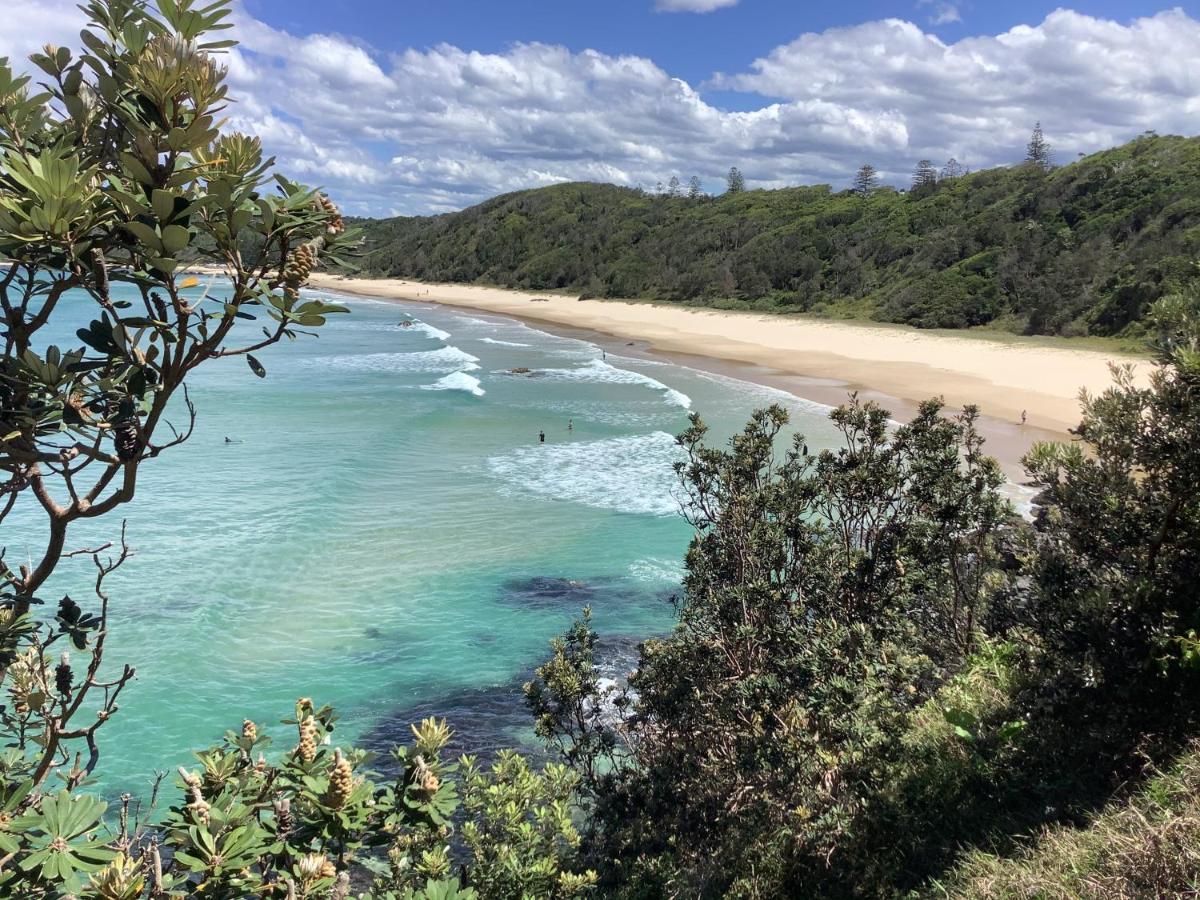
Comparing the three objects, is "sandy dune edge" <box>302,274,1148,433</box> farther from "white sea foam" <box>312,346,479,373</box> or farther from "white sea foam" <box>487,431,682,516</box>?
"white sea foam" <box>487,431,682,516</box>

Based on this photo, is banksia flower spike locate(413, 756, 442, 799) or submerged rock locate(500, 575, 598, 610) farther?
submerged rock locate(500, 575, 598, 610)

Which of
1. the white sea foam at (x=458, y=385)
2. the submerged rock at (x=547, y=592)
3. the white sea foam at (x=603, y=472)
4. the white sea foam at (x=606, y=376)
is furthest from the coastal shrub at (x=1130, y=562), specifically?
the white sea foam at (x=458, y=385)

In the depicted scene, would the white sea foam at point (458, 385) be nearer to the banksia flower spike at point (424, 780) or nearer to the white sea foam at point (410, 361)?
the white sea foam at point (410, 361)

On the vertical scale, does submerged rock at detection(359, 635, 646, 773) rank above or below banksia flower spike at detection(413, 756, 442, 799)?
below

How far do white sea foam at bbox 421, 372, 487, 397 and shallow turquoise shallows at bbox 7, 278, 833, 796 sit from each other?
2.03 m

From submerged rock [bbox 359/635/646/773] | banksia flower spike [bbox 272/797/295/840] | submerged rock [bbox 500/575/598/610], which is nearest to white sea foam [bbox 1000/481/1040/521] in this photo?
submerged rock [bbox 500/575/598/610]

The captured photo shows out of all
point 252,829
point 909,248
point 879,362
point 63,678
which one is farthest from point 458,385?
point 909,248

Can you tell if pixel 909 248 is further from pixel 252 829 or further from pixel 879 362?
pixel 252 829

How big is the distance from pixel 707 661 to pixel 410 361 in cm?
4307

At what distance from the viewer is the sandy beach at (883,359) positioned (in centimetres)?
3042

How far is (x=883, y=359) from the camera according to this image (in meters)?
41.8

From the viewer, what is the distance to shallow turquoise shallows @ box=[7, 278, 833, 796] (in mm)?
12289

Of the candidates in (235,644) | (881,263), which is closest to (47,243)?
(235,644)

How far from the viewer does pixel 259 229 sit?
2506mm
